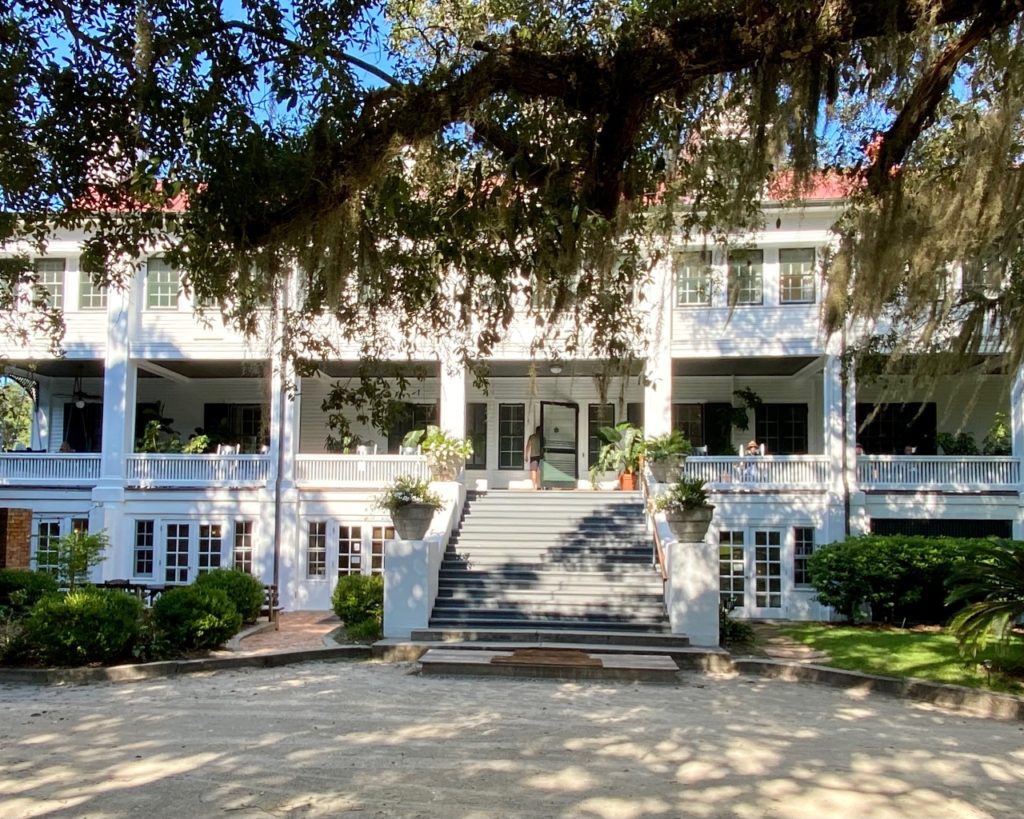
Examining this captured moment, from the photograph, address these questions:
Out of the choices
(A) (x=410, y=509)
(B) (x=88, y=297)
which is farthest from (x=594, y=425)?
(B) (x=88, y=297)

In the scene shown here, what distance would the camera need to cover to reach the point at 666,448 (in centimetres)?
1714

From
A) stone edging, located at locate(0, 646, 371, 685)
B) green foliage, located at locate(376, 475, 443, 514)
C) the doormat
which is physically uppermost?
green foliage, located at locate(376, 475, 443, 514)

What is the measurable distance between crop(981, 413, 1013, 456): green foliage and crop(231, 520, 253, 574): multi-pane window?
586 inches

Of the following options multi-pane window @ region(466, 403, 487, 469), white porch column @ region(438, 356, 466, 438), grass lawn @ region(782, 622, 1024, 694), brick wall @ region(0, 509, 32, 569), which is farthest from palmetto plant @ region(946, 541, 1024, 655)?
brick wall @ region(0, 509, 32, 569)

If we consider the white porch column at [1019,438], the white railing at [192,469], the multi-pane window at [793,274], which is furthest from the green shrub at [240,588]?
the white porch column at [1019,438]

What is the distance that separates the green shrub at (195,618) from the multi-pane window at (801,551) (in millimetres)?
10544

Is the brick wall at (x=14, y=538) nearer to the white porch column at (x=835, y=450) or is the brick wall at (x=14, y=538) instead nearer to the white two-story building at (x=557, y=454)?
the white two-story building at (x=557, y=454)

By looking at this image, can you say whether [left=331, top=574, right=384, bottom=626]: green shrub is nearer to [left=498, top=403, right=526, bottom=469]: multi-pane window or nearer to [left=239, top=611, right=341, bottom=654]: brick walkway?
[left=239, top=611, right=341, bottom=654]: brick walkway

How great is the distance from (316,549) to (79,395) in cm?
711

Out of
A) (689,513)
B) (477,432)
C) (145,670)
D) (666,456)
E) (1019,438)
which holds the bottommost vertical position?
(145,670)

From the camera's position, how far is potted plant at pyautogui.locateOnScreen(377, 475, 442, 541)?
14094 millimetres

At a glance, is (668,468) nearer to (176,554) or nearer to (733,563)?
(733,563)

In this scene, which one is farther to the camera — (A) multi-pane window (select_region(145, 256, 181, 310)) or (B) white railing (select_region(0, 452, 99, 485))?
(A) multi-pane window (select_region(145, 256, 181, 310))

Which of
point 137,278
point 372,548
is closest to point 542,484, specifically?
point 372,548
